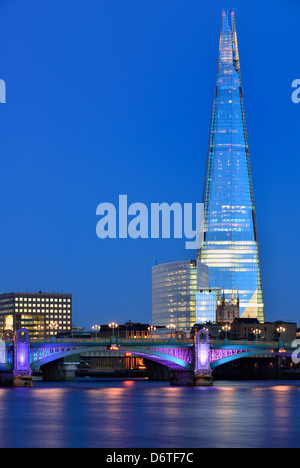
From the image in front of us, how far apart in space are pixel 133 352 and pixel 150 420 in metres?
76.9

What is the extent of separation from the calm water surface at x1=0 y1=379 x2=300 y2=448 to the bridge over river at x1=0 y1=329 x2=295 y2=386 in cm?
2802

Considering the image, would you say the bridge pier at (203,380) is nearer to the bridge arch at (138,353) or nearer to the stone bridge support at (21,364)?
the bridge arch at (138,353)

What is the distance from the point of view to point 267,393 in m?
134

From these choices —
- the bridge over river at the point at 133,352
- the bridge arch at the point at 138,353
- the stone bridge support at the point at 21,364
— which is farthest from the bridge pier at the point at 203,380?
the stone bridge support at the point at 21,364

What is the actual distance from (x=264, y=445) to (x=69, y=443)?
13.9 meters

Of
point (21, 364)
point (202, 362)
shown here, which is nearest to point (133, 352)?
point (202, 362)

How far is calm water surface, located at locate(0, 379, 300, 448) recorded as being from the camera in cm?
6881

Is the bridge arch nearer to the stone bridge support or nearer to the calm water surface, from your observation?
the stone bridge support

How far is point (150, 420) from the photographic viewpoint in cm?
8544

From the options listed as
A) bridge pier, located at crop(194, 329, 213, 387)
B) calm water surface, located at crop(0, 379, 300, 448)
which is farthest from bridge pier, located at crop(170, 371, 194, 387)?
calm water surface, located at crop(0, 379, 300, 448)

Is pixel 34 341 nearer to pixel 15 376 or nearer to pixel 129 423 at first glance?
pixel 15 376

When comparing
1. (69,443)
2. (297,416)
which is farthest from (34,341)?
(69,443)
